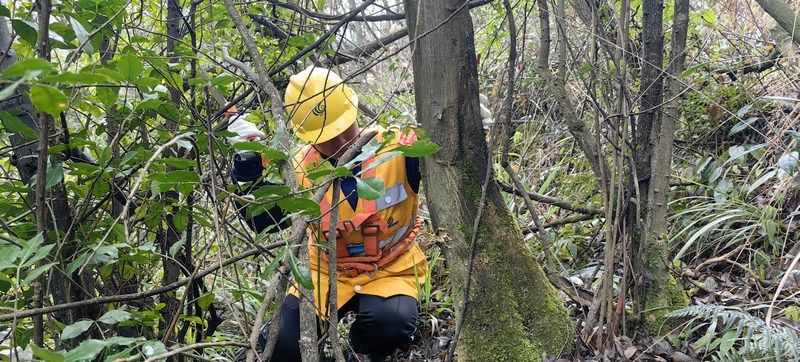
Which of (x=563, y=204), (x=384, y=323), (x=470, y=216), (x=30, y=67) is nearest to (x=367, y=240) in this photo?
(x=384, y=323)

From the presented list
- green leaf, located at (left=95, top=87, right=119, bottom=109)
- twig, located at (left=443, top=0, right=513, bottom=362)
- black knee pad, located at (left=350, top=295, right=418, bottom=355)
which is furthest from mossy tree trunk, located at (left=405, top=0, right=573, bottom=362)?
black knee pad, located at (left=350, top=295, right=418, bottom=355)

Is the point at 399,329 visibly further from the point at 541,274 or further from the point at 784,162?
the point at 784,162

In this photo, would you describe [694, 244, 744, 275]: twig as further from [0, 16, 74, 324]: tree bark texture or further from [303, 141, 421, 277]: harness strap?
[0, 16, 74, 324]: tree bark texture

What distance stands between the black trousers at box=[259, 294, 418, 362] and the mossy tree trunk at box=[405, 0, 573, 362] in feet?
3.92

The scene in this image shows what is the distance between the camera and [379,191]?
107 cm

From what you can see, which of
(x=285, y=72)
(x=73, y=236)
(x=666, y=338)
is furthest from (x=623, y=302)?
(x=285, y=72)

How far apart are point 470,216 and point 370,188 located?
0.95 meters

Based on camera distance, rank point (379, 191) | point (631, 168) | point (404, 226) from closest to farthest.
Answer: point (379, 191), point (631, 168), point (404, 226)

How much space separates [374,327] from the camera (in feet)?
10.2

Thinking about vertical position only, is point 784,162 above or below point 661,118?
below

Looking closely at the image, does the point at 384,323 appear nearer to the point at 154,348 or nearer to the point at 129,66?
the point at 154,348

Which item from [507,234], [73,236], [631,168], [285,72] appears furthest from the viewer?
[285,72]

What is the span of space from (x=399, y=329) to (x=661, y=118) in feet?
5.67

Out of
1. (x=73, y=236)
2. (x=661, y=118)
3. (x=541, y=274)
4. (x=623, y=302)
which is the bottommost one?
(x=623, y=302)
